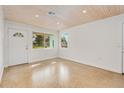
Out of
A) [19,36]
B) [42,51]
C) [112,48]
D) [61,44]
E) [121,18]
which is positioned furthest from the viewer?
[61,44]

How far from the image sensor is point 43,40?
19.5ft

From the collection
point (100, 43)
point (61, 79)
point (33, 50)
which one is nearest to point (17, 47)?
point (33, 50)

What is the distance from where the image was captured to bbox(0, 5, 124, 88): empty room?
267cm

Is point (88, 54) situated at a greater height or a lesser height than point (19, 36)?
lesser

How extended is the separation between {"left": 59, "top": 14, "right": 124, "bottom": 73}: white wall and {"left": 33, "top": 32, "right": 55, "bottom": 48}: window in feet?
5.79

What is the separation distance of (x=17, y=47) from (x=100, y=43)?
409 cm

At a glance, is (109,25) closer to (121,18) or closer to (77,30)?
(121,18)

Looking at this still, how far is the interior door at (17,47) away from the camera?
4212mm

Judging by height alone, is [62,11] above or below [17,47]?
above

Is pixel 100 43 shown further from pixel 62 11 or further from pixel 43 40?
pixel 43 40
